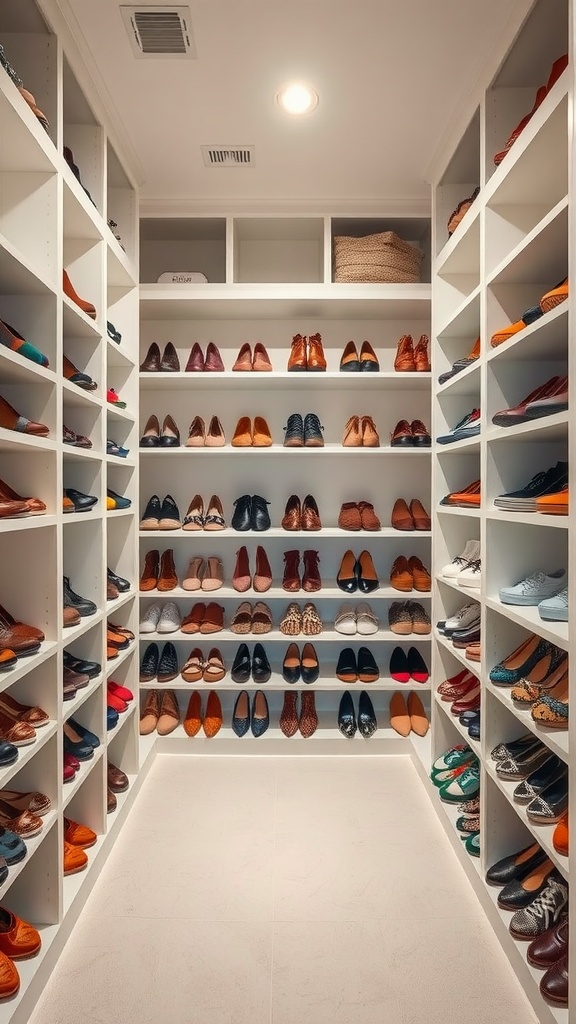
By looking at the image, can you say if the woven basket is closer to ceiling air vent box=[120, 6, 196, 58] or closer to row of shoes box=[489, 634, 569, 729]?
ceiling air vent box=[120, 6, 196, 58]

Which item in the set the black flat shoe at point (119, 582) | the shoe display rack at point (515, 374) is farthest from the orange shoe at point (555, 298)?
the black flat shoe at point (119, 582)

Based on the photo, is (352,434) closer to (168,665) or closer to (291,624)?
(291,624)

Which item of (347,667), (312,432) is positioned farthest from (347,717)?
(312,432)

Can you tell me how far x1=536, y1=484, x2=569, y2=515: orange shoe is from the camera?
4.64 ft

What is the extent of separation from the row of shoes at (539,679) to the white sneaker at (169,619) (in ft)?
5.39

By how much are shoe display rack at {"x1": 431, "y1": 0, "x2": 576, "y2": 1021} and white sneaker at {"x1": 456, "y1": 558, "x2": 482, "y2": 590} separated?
0.13 ft

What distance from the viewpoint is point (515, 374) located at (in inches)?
75.1

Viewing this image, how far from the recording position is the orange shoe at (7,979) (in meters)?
1.36

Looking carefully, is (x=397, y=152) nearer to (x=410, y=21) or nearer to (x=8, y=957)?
(x=410, y=21)

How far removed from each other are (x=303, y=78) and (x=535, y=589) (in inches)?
70.4

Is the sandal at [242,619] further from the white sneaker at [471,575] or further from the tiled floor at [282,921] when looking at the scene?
the white sneaker at [471,575]

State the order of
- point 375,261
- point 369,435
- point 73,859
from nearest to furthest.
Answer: point 73,859 → point 375,261 → point 369,435

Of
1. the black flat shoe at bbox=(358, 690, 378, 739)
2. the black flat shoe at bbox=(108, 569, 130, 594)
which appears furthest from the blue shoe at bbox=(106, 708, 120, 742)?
the black flat shoe at bbox=(358, 690, 378, 739)

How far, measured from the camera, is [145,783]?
2.63 metres
